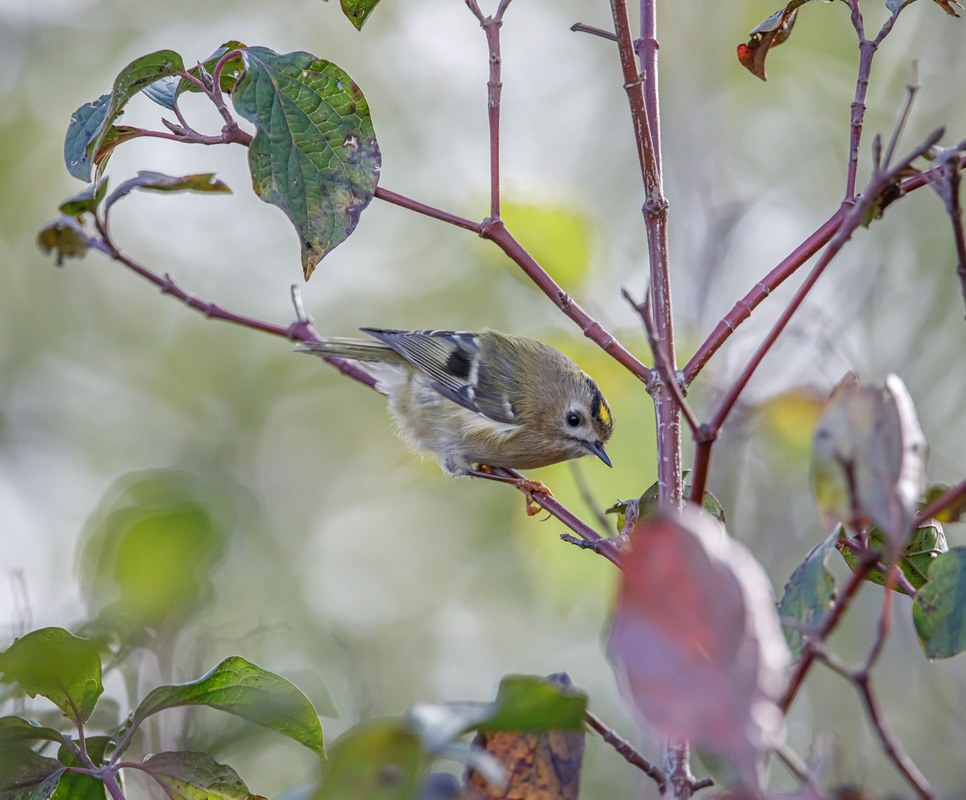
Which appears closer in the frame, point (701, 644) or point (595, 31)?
point (701, 644)

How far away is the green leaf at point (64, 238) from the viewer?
111 centimetres

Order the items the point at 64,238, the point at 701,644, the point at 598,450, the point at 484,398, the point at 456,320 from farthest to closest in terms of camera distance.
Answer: the point at 456,320 < the point at 484,398 < the point at 598,450 < the point at 64,238 < the point at 701,644

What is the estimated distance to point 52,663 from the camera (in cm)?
77

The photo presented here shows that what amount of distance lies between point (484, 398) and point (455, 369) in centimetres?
12

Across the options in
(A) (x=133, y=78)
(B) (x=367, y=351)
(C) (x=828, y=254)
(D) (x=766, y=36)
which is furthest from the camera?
(B) (x=367, y=351)

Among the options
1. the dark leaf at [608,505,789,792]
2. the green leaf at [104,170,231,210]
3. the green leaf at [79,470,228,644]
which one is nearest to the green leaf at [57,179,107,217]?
the green leaf at [104,170,231,210]

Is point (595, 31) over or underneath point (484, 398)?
over

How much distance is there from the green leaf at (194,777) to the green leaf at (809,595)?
50 centimetres

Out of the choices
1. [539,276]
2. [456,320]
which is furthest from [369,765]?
[456,320]

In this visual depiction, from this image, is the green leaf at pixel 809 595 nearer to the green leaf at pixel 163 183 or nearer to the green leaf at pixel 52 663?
the green leaf at pixel 52 663

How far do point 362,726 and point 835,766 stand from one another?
0.92 feet

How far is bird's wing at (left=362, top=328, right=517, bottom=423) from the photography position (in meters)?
2.42

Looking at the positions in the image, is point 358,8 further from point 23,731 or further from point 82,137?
point 23,731

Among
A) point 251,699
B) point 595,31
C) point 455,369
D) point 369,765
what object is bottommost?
point 251,699
